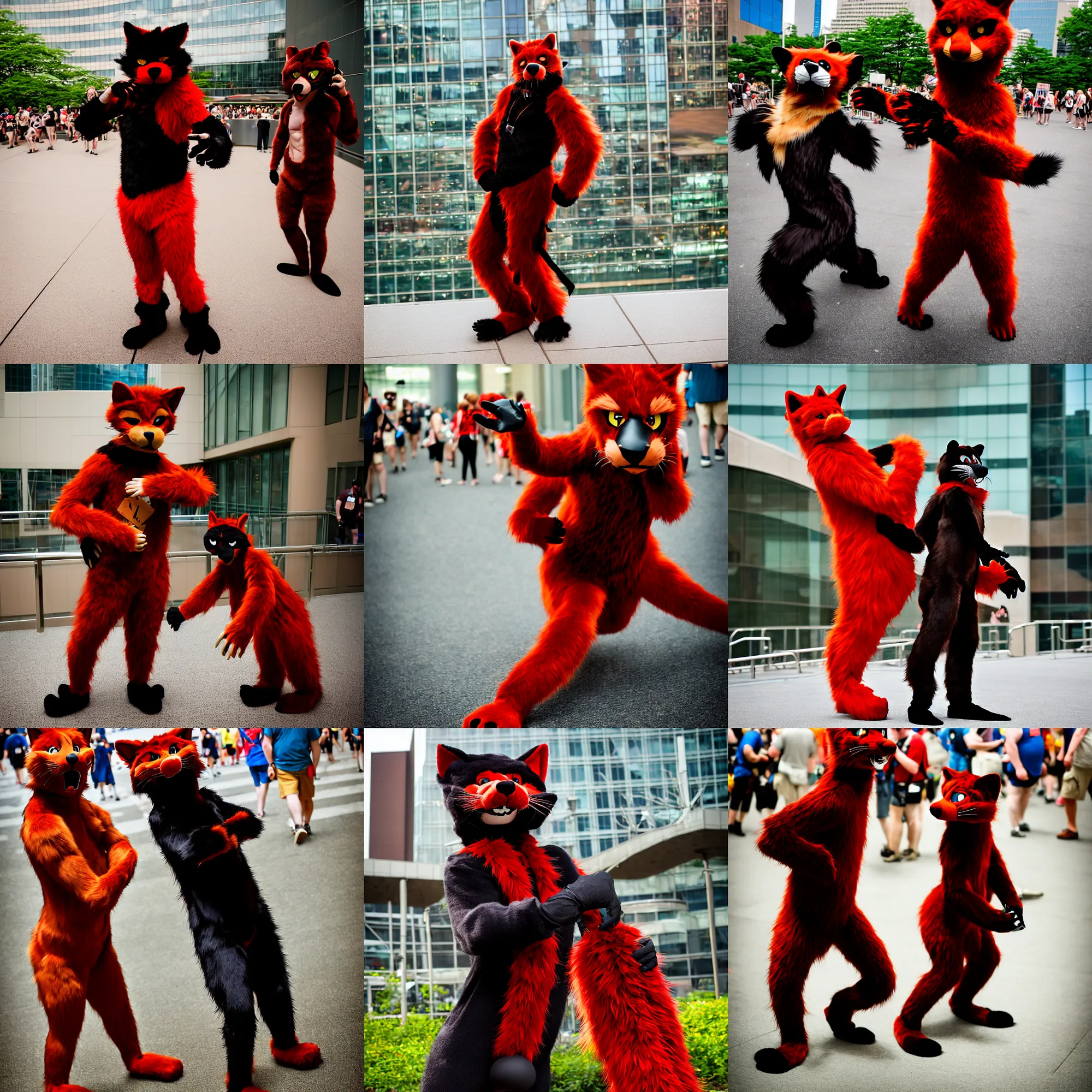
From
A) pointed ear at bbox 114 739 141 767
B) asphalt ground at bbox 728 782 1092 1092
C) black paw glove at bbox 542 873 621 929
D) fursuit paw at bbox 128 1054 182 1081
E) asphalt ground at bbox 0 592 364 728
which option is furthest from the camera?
asphalt ground at bbox 0 592 364 728

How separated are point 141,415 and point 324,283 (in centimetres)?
81

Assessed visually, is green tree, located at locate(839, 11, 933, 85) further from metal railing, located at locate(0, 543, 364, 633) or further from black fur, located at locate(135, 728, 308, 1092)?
black fur, located at locate(135, 728, 308, 1092)

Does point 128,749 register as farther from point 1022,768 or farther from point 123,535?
point 1022,768

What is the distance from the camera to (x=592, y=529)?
4332 millimetres

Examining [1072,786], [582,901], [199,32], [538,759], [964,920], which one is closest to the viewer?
[582,901]

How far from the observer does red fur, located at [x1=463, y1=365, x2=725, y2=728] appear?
4234mm

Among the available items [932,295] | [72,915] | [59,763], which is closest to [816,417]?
[932,295]

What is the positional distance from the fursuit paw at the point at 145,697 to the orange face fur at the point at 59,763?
23 centimetres

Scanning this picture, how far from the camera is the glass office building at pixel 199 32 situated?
4.34 metres

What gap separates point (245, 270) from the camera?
447cm

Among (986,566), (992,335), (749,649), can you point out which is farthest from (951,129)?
(749,649)

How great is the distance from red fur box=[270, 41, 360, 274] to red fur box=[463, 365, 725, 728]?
42.1 inches

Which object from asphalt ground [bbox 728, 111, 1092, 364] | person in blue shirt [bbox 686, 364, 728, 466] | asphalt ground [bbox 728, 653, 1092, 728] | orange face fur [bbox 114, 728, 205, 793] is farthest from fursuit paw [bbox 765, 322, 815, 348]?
orange face fur [bbox 114, 728, 205, 793]

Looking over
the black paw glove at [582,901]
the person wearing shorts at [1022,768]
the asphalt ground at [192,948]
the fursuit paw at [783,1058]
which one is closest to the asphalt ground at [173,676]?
the asphalt ground at [192,948]
